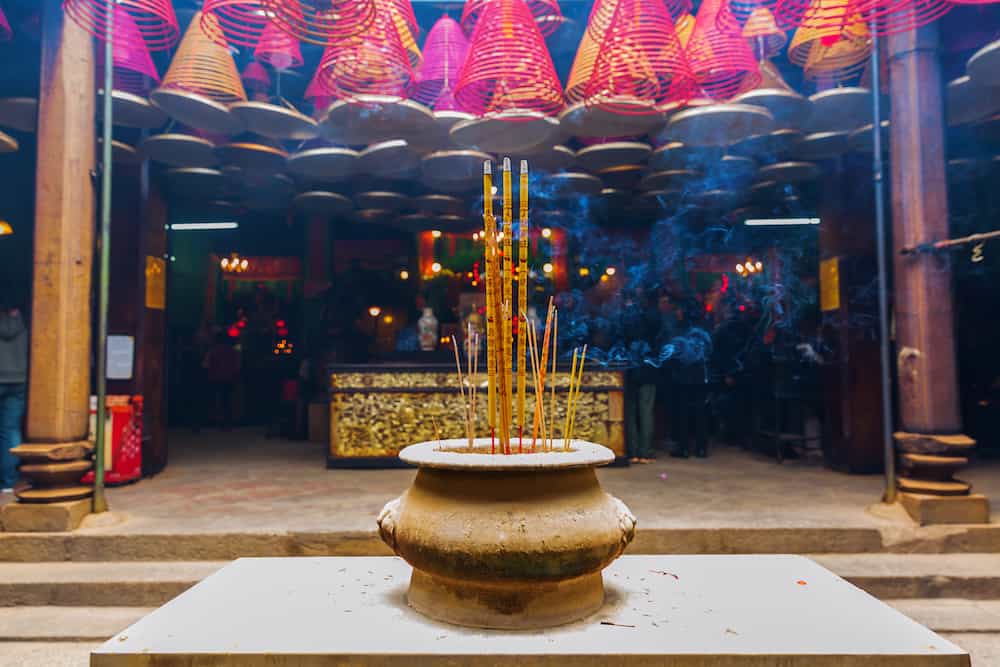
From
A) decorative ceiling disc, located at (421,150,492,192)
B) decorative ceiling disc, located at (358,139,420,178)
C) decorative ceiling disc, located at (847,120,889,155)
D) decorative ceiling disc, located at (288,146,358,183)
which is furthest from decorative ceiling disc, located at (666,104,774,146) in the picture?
decorative ceiling disc, located at (288,146,358,183)

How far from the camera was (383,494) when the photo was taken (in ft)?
15.4

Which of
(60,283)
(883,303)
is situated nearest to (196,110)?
(60,283)

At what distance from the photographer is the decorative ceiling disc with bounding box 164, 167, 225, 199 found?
594 cm

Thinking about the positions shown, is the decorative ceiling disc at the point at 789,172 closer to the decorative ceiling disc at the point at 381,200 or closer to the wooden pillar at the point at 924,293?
the wooden pillar at the point at 924,293

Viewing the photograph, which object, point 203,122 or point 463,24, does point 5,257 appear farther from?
point 463,24

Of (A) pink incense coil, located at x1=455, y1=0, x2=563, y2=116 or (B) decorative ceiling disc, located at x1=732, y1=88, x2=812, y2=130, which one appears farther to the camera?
(B) decorative ceiling disc, located at x1=732, y1=88, x2=812, y2=130

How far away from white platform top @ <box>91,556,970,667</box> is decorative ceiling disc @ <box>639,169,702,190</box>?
462 centimetres

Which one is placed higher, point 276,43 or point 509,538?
point 276,43

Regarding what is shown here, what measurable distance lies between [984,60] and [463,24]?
11.0ft

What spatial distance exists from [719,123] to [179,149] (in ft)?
13.9

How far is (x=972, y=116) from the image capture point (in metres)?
4.50

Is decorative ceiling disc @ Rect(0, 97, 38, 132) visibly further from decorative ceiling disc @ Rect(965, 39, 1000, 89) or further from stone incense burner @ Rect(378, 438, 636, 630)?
decorative ceiling disc @ Rect(965, 39, 1000, 89)

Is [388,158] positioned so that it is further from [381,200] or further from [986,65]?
[986,65]

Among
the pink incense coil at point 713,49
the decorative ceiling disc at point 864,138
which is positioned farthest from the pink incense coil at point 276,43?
the decorative ceiling disc at point 864,138
